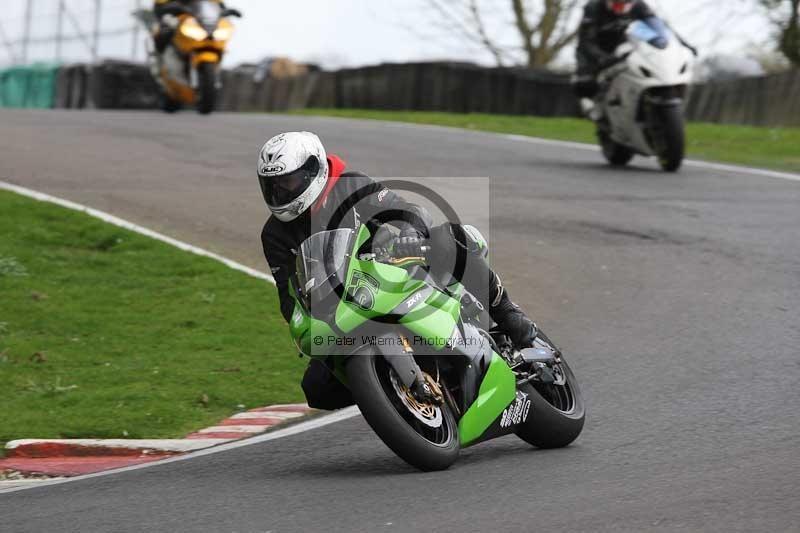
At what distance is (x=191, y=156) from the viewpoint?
55.9 ft

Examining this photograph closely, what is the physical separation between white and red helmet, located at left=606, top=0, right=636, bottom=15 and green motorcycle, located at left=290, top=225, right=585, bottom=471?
10297 millimetres

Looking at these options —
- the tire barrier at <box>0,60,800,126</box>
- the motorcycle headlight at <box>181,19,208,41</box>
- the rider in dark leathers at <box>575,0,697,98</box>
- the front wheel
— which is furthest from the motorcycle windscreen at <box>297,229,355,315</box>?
the tire barrier at <box>0,60,800,126</box>

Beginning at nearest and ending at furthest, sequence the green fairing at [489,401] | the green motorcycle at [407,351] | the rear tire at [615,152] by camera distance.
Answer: the green motorcycle at [407,351] < the green fairing at [489,401] < the rear tire at [615,152]

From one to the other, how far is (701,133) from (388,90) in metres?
8.99

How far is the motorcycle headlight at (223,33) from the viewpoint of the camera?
21.4 meters

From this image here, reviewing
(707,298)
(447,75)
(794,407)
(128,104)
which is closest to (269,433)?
(794,407)

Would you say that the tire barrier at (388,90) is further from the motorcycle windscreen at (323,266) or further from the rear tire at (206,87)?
the motorcycle windscreen at (323,266)

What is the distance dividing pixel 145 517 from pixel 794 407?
11.5ft

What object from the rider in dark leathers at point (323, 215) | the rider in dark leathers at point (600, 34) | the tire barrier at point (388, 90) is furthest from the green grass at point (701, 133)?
the rider in dark leathers at point (323, 215)

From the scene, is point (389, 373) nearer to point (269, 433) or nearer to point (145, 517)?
point (145, 517)

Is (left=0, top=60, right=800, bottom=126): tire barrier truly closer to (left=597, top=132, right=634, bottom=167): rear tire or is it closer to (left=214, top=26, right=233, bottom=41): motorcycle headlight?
(left=597, top=132, right=634, bottom=167): rear tire

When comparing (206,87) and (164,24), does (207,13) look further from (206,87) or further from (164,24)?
(206,87)

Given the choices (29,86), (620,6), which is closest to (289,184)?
(620,6)

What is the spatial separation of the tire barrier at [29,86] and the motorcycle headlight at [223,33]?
37.2 feet
